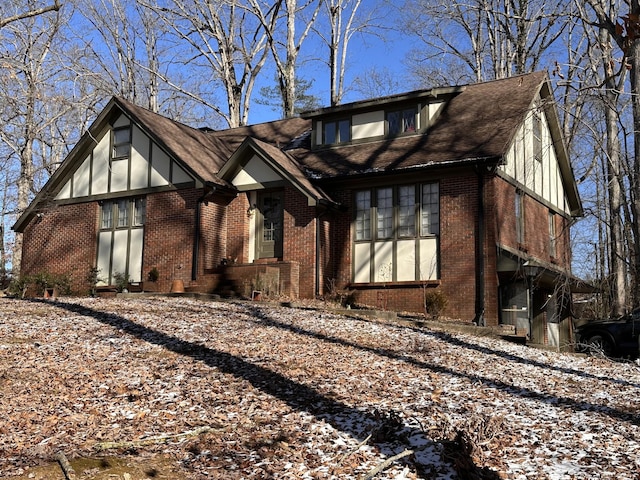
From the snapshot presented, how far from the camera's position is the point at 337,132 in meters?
20.2

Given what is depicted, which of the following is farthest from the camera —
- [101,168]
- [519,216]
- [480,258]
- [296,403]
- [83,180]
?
[83,180]

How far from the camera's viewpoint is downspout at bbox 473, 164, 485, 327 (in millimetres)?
16031

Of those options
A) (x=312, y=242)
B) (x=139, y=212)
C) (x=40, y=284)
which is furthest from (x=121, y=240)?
(x=312, y=242)

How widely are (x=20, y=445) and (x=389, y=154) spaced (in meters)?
14.0

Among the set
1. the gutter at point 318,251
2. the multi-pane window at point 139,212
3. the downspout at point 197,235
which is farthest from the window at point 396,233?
the multi-pane window at point 139,212

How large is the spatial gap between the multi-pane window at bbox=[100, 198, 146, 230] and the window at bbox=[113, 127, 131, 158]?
4.98 feet

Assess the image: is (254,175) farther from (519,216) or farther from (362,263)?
(519,216)

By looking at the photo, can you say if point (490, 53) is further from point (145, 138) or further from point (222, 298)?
point (222, 298)

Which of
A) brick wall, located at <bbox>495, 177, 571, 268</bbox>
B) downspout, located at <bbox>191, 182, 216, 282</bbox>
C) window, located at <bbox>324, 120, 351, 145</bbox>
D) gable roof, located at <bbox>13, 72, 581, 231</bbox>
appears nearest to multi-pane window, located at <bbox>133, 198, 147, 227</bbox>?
gable roof, located at <bbox>13, 72, 581, 231</bbox>

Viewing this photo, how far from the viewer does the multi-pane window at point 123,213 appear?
20156 millimetres

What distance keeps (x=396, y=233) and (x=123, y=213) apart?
883 centimetres

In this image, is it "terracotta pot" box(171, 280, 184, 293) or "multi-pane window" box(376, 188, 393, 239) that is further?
"terracotta pot" box(171, 280, 184, 293)

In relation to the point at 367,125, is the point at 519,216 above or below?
below

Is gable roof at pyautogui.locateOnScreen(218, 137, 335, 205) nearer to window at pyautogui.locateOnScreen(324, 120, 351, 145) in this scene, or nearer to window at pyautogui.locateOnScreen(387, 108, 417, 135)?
window at pyautogui.locateOnScreen(324, 120, 351, 145)
